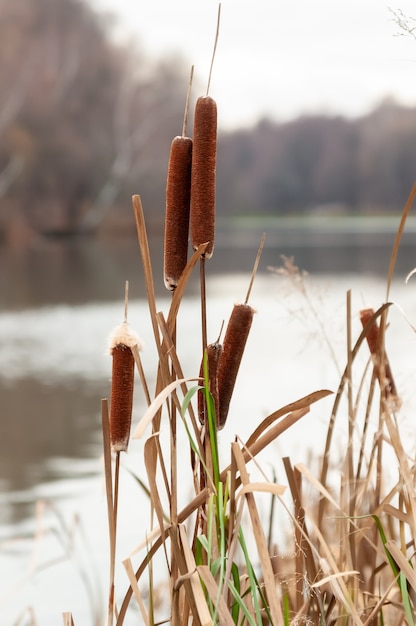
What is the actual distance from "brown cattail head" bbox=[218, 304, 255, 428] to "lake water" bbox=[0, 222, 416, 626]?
18 cm

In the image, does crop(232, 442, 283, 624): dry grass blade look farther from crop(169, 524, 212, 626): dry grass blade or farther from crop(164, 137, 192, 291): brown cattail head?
crop(164, 137, 192, 291): brown cattail head

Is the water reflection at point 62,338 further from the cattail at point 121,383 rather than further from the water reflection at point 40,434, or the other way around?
the cattail at point 121,383

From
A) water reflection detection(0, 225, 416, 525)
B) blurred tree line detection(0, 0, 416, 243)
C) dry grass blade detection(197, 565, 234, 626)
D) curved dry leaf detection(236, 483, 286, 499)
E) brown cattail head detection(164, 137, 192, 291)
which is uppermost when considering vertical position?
blurred tree line detection(0, 0, 416, 243)

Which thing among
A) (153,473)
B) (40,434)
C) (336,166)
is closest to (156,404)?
(153,473)

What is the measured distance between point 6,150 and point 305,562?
77.5 feet

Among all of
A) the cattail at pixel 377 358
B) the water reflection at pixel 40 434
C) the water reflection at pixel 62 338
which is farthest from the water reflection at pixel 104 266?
the cattail at pixel 377 358

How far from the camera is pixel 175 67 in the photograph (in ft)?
102

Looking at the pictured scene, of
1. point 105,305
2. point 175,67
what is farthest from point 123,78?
point 105,305

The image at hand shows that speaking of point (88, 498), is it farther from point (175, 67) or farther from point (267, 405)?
point (175, 67)

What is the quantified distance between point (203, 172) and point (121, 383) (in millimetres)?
248

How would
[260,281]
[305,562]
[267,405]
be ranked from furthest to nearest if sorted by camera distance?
[260,281]
[267,405]
[305,562]

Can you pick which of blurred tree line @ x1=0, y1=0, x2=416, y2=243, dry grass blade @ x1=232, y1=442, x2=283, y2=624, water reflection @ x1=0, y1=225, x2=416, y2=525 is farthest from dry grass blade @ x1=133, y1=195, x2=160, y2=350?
blurred tree line @ x1=0, y1=0, x2=416, y2=243

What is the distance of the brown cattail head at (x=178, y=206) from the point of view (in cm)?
100

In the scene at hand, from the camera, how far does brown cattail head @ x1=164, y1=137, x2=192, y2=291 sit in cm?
100
